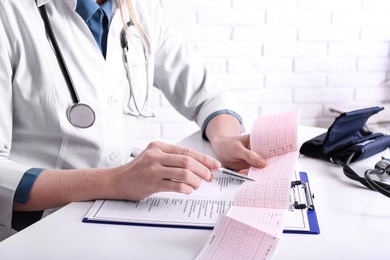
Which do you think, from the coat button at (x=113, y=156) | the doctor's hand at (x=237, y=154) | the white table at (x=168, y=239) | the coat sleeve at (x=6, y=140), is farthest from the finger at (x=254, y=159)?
the coat sleeve at (x=6, y=140)

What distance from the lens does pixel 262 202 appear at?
71 centimetres

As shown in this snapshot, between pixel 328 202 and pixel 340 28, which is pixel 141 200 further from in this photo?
pixel 340 28

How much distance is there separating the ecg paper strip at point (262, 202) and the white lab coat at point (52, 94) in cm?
30

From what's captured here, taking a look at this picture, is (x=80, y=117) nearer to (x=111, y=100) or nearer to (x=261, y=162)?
(x=111, y=100)

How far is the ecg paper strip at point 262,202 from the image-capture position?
60 cm

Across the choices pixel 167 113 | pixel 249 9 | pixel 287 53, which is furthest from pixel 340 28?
pixel 167 113

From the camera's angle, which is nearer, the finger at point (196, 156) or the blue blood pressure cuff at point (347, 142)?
the finger at point (196, 156)

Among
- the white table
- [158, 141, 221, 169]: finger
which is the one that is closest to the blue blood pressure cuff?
the white table

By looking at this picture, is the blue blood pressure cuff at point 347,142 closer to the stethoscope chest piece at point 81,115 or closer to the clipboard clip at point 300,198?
the clipboard clip at point 300,198

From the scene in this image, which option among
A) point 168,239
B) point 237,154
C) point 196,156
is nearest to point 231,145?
point 237,154

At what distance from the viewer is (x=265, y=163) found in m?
0.86

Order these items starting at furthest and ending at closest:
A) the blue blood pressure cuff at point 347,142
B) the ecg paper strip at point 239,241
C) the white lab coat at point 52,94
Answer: the blue blood pressure cuff at point 347,142
the white lab coat at point 52,94
the ecg paper strip at point 239,241

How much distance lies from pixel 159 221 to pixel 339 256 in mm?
253

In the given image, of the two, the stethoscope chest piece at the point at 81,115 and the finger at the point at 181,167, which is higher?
the stethoscope chest piece at the point at 81,115
